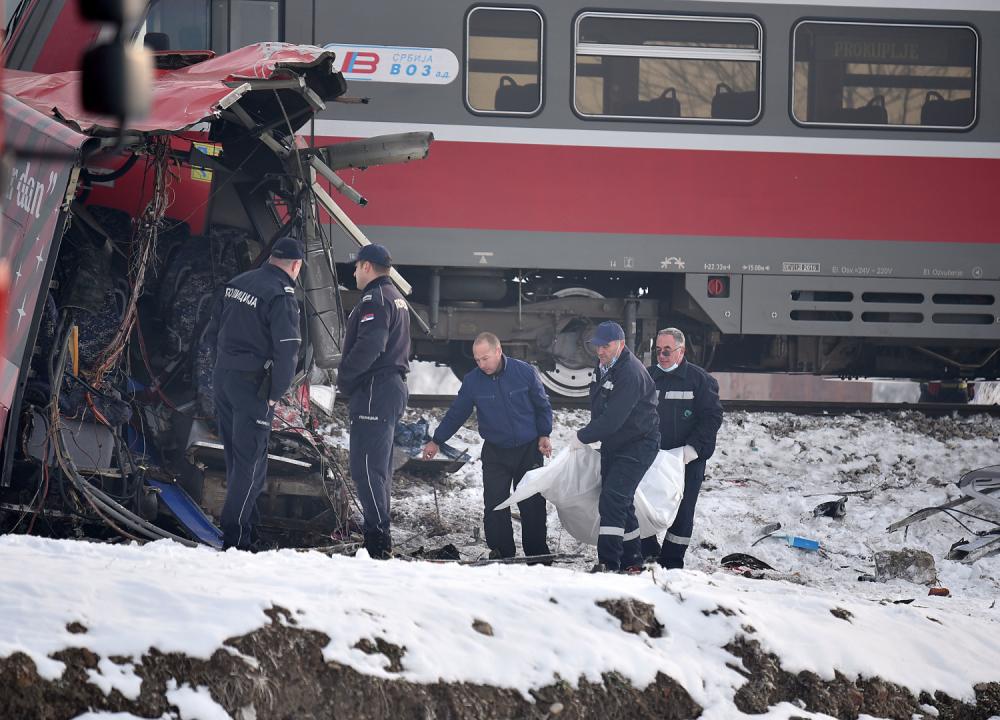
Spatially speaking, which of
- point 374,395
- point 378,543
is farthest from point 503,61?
point 378,543

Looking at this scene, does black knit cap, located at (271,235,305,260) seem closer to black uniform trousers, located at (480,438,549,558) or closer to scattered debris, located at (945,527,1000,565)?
black uniform trousers, located at (480,438,549,558)

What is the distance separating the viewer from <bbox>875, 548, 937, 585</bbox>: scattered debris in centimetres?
736

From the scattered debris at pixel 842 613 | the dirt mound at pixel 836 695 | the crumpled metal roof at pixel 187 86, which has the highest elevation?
the crumpled metal roof at pixel 187 86

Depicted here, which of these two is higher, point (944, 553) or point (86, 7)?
point (86, 7)

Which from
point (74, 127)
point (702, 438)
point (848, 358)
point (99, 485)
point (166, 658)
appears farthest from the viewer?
point (848, 358)

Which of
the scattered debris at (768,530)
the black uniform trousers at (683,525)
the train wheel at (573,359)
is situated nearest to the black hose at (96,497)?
the black uniform trousers at (683,525)

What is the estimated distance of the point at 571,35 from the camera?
9.66 metres

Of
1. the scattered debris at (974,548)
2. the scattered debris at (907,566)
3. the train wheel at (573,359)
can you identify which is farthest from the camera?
the train wheel at (573,359)

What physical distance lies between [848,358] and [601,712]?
7.29 metres

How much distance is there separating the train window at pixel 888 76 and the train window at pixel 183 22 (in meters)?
4.92

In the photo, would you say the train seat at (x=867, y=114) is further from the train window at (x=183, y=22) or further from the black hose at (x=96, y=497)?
the black hose at (x=96, y=497)

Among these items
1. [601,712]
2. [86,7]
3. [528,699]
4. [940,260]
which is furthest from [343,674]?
[940,260]

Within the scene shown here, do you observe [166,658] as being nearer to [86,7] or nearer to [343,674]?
[343,674]

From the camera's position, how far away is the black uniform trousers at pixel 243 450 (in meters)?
6.46
